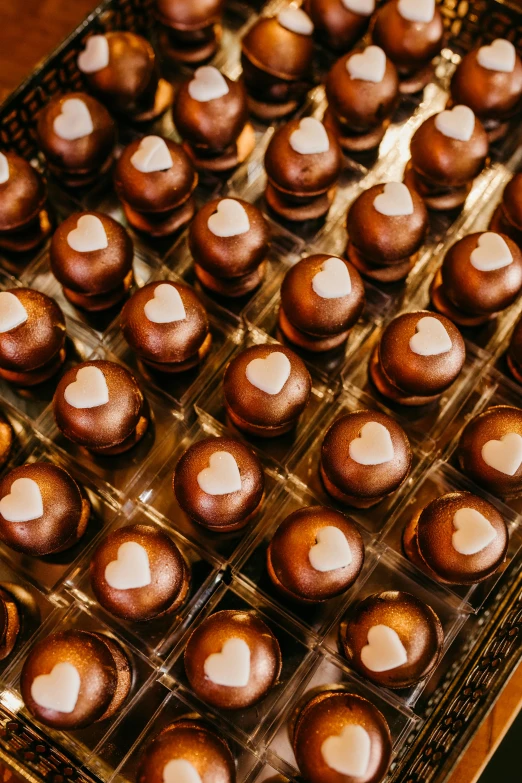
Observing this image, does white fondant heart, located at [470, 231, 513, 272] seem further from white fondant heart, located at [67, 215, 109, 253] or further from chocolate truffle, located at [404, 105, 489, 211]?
white fondant heart, located at [67, 215, 109, 253]

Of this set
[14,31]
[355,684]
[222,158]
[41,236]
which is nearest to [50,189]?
[41,236]

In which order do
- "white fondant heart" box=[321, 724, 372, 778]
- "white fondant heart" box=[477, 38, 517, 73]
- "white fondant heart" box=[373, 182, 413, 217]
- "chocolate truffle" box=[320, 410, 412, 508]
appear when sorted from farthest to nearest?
"white fondant heart" box=[477, 38, 517, 73]
"white fondant heart" box=[373, 182, 413, 217]
"chocolate truffle" box=[320, 410, 412, 508]
"white fondant heart" box=[321, 724, 372, 778]

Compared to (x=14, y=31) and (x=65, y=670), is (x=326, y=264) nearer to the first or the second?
(x=65, y=670)

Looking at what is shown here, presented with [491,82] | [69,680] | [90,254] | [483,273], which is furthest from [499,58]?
[69,680]

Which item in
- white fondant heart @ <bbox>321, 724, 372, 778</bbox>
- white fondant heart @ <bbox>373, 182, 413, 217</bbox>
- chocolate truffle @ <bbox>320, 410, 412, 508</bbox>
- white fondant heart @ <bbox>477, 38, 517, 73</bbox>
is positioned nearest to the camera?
white fondant heart @ <bbox>321, 724, 372, 778</bbox>

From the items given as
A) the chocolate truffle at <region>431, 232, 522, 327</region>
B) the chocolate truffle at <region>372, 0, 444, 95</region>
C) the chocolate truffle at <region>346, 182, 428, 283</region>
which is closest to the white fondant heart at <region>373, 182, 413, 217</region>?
the chocolate truffle at <region>346, 182, 428, 283</region>

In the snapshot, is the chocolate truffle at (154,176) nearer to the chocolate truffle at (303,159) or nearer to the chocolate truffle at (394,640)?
the chocolate truffle at (303,159)
